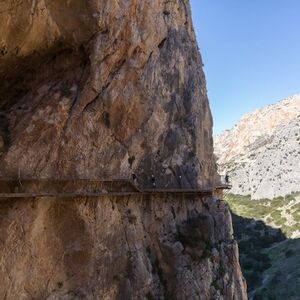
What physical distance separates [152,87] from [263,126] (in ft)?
329

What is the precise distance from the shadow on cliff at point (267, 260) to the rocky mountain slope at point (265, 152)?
13.1 m

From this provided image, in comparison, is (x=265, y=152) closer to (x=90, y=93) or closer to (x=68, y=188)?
(x=90, y=93)

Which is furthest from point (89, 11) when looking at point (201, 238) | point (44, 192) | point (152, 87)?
point (201, 238)

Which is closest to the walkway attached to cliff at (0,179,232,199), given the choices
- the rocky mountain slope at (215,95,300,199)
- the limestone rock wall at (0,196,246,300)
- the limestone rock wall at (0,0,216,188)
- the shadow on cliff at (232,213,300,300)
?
Answer: the limestone rock wall at (0,0,216,188)

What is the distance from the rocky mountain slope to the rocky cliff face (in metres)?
63.3

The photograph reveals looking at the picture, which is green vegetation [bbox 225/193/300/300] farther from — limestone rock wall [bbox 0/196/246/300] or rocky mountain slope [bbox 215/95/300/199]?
limestone rock wall [bbox 0/196/246/300]

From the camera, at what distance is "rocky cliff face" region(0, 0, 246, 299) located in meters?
18.0

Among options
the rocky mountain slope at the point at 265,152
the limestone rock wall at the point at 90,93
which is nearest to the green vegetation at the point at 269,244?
the rocky mountain slope at the point at 265,152

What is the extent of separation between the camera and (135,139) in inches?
896

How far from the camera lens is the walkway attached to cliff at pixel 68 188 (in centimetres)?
1752

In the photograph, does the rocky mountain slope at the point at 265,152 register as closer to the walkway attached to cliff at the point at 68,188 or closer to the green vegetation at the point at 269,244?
the green vegetation at the point at 269,244

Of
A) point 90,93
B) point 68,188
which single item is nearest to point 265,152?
point 90,93

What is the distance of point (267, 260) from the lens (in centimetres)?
6159

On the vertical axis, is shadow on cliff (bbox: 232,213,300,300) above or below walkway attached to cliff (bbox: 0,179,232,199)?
below
